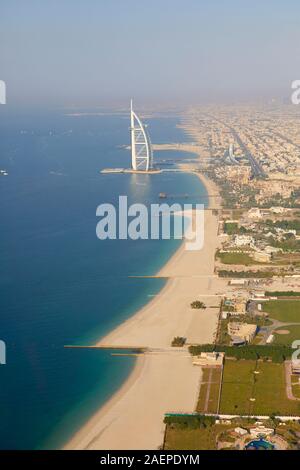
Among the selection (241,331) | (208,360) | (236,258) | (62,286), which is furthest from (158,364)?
(236,258)

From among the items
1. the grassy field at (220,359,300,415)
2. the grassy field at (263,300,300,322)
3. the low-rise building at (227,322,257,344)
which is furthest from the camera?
the grassy field at (263,300,300,322)

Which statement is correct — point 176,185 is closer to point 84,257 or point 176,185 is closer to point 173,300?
point 84,257

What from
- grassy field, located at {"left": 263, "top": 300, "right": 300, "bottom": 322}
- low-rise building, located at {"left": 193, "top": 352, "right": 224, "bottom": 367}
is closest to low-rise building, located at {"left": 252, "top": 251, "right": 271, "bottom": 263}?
grassy field, located at {"left": 263, "top": 300, "right": 300, "bottom": 322}

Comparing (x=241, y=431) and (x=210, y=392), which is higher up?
(x=210, y=392)

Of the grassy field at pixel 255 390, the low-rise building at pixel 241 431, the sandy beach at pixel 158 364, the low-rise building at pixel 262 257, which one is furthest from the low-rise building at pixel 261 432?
the low-rise building at pixel 262 257

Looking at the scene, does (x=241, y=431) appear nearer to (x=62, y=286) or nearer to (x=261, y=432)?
(x=261, y=432)

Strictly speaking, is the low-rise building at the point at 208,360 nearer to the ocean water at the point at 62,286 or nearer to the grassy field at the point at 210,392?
the grassy field at the point at 210,392

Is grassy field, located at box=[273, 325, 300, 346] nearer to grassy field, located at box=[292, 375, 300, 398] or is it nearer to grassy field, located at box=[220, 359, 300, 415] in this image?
grassy field, located at box=[220, 359, 300, 415]
